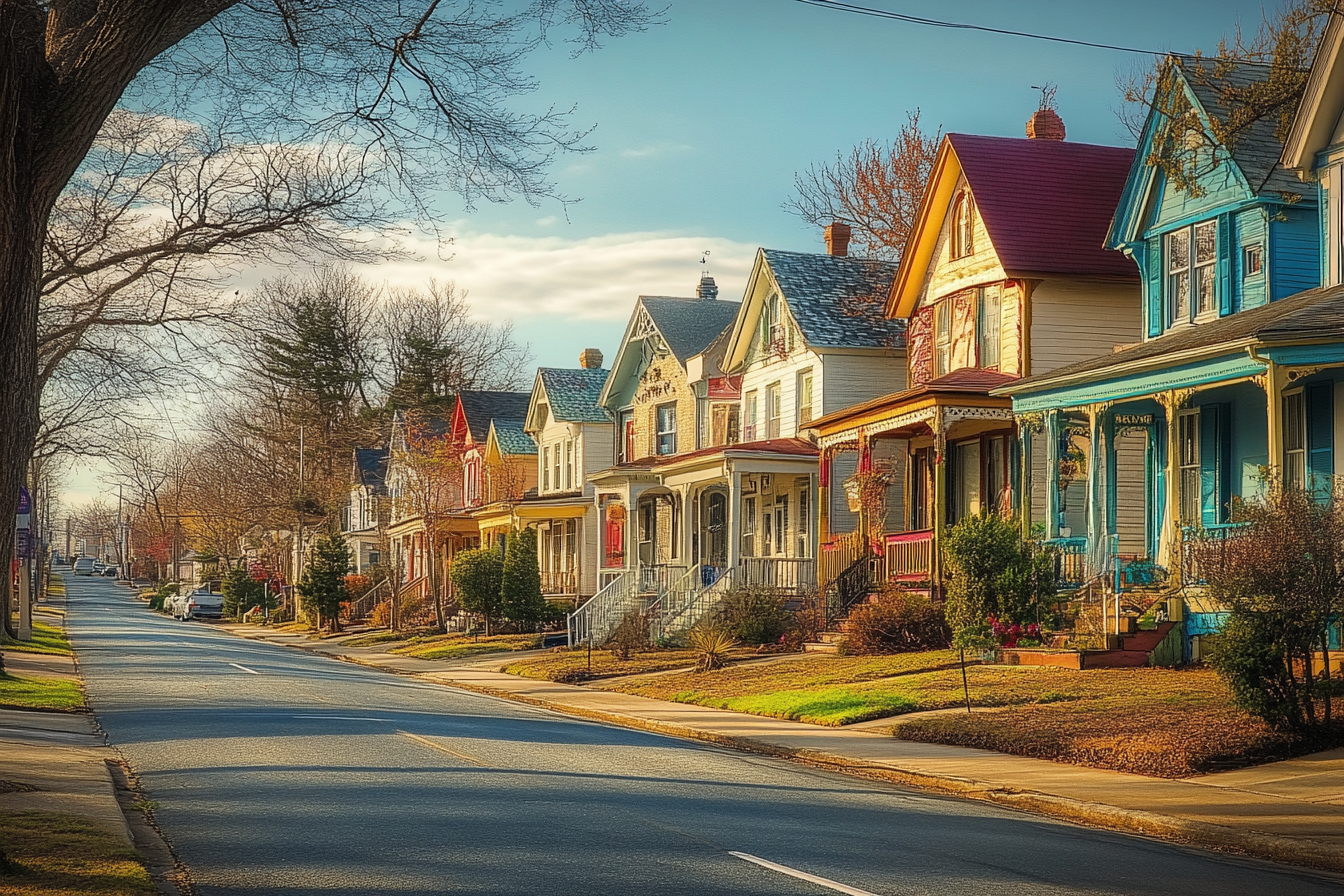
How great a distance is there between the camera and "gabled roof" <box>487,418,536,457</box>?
60500mm

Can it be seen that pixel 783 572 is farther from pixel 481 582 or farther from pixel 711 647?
pixel 481 582

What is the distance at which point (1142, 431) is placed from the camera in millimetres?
28266

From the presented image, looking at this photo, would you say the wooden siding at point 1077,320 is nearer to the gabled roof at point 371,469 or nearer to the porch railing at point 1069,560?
the porch railing at point 1069,560

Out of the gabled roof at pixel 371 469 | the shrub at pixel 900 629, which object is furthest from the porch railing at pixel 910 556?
the gabled roof at pixel 371 469

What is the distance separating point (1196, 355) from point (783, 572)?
54.0ft

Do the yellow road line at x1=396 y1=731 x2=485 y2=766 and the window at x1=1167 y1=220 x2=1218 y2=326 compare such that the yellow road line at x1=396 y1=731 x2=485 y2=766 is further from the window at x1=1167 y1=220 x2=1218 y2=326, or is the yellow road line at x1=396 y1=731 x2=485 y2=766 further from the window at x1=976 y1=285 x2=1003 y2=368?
the window at x1=976 y1=285 x2=1003 y2=368

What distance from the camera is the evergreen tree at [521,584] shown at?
1693 inches

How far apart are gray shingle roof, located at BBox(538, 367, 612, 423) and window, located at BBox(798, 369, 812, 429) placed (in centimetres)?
1496

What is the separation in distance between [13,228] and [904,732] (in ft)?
39.4

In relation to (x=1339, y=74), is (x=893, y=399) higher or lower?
lower

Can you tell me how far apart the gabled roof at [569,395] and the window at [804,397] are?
14.7 meters

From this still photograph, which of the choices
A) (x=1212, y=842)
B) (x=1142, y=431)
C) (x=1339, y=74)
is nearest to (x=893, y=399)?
(x=1142, y=431)

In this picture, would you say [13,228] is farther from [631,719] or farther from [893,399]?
[893,399]

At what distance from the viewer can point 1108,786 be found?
520 inches
